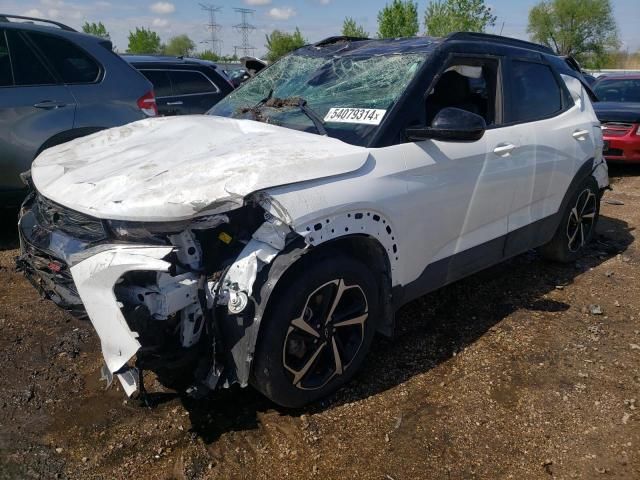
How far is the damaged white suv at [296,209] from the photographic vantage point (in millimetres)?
2314

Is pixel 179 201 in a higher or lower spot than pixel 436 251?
higher

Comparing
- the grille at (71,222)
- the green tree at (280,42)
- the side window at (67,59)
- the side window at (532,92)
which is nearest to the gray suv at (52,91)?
the side window at (67,59)

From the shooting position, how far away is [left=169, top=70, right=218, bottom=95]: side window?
25.3 feet

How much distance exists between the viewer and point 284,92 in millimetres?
3635

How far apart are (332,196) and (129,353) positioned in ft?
3.63

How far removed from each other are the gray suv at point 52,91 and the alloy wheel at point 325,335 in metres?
3.50

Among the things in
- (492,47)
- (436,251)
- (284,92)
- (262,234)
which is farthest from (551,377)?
(284,92)

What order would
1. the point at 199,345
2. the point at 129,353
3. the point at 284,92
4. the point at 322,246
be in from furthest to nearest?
the point at 284,92, the point at 322,246, the point at 199,345, the point at 129,353

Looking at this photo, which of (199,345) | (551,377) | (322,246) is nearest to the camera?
(199,345)

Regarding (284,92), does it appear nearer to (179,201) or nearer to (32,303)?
(179,201)

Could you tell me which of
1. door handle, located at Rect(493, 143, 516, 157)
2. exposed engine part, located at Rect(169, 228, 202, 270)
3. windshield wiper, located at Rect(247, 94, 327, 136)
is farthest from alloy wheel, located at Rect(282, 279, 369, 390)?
door handle, located at Rect(493, 143, 516, 157)

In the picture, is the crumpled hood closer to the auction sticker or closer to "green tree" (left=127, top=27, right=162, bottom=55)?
the auction sticker

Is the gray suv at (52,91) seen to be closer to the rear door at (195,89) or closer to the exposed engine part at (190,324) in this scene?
the rear door at (195,89)

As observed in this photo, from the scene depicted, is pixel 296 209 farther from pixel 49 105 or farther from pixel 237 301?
pixel 49 105
